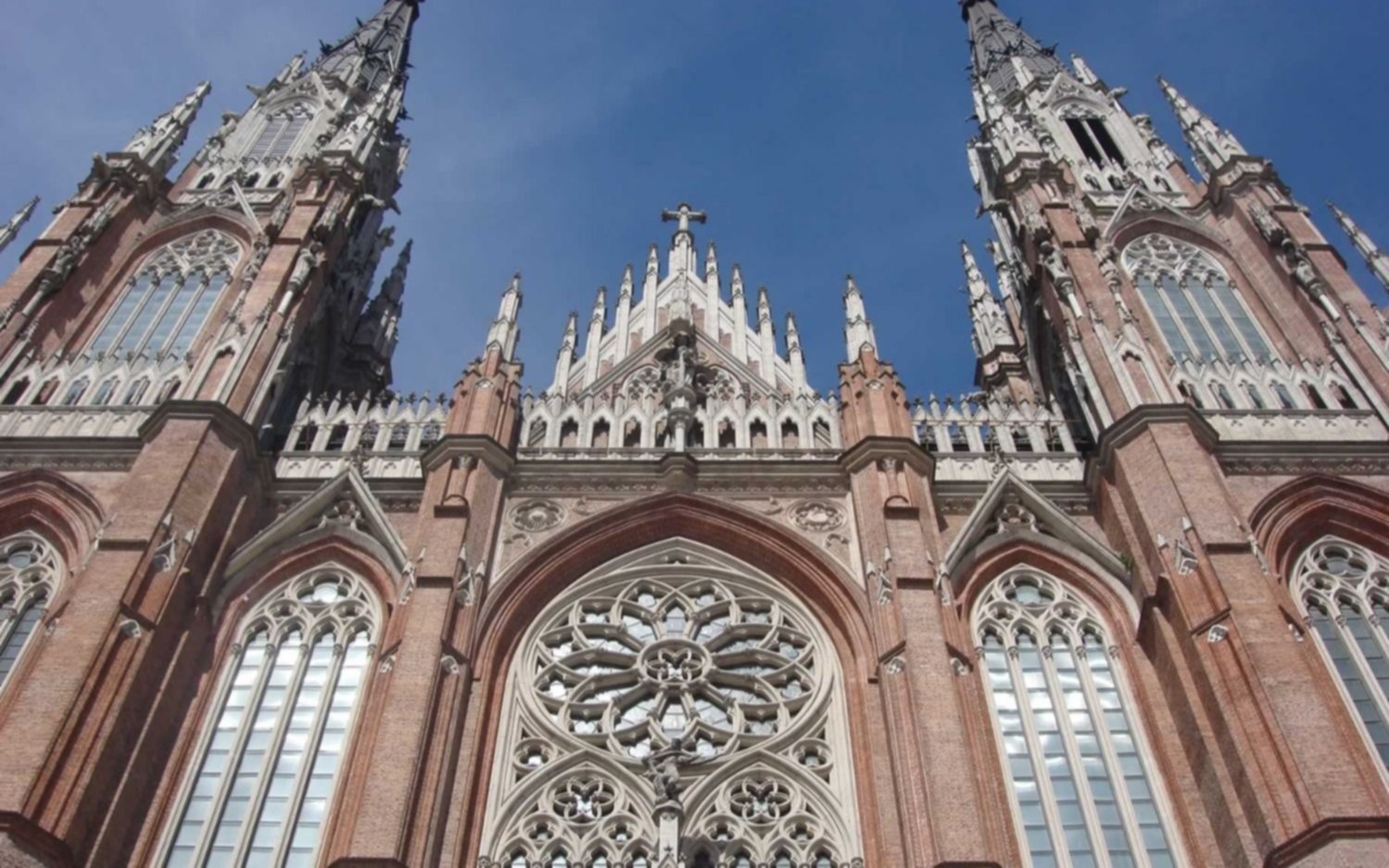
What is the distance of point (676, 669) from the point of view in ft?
57.9

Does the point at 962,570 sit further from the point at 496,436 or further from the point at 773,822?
the point at 496,436

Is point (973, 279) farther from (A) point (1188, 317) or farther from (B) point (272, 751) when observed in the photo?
(B) point (272, 751)

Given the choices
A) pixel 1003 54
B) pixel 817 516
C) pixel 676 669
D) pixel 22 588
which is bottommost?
pixel 676 669

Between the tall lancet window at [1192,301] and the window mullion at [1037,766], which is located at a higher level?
the tall lancet window at [1192,301]

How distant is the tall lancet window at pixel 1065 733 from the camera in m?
15.2

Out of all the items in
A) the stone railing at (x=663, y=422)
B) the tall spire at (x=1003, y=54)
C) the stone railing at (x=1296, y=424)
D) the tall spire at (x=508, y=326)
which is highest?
the tall spire at (x=1003, y=54)

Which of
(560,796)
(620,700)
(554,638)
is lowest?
(560,796)

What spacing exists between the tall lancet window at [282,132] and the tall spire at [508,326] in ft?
32.2

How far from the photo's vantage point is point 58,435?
796 inches

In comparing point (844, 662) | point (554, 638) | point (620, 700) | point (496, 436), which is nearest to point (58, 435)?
point (496, 436)

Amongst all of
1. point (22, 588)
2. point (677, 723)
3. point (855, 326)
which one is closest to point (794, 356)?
point (855, 326)

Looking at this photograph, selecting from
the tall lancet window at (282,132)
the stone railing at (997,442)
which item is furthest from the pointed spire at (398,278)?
the stone railing at (997,442)

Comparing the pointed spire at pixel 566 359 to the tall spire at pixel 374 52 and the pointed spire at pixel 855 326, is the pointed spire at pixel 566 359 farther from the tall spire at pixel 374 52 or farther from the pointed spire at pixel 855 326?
the tall spire at pixel 374 52

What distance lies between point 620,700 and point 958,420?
7878mm
